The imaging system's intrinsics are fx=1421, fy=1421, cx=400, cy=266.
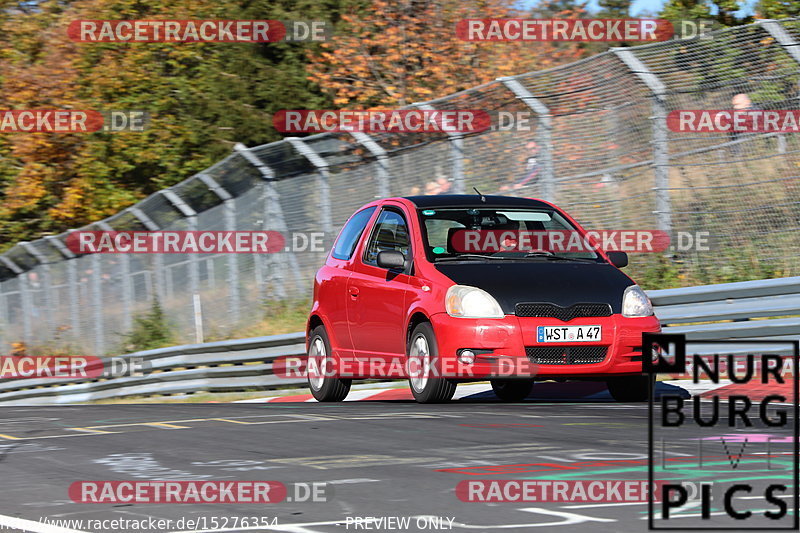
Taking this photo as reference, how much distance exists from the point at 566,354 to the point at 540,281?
0.61 m

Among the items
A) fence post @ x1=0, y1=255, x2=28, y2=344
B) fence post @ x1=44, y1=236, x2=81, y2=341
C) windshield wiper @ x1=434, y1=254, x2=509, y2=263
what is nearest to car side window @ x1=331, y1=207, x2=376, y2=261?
windshield wiper @ x1=434, y1=254, x2=509, y2=263

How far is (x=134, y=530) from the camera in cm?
570

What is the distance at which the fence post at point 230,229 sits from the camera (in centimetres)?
2208

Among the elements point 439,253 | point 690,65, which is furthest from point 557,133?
point 439,253

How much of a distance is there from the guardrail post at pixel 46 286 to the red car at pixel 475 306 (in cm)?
1767

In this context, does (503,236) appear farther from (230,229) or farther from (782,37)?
(230,229)

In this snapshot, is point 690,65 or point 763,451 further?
point 690,65

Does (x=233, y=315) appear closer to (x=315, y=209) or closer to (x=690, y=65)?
(x=315, y=209)

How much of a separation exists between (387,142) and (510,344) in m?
8.78

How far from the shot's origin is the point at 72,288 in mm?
30141

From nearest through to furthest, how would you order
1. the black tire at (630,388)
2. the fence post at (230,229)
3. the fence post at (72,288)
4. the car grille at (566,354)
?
the car grille at (566,354), the black tire at (630,388), the fence post at (230,229), the fence post at (72,288)

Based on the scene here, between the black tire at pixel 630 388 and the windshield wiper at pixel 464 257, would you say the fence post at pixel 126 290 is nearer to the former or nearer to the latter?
the windshield wiper at pixel 464 257

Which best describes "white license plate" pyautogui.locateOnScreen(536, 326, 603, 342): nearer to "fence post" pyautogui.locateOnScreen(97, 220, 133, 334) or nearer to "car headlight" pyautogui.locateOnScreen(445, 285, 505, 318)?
"car headlight" pyautogui.locateOnScreen(445, 285, 505, 318)

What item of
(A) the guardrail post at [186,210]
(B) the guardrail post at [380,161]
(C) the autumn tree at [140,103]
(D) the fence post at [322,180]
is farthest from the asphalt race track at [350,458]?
(C) the autumn tree at [140,103]
